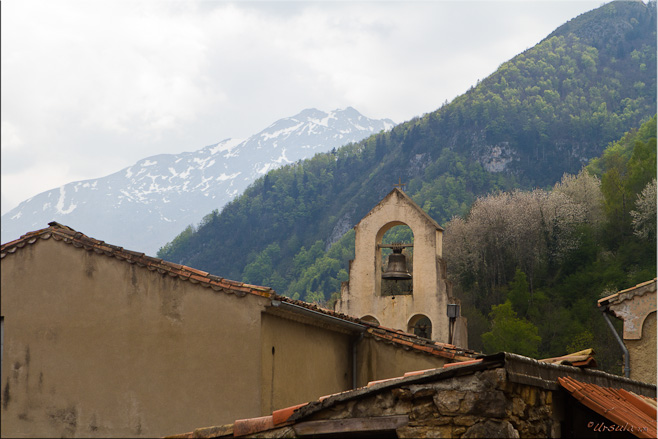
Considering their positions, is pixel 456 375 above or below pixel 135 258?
below

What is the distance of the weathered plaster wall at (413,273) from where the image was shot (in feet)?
66.0

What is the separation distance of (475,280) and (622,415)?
55.4 meters

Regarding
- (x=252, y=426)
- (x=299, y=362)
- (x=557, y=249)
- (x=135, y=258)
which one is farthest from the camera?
(x=557, y=249)

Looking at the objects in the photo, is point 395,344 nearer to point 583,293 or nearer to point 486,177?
point 583,293

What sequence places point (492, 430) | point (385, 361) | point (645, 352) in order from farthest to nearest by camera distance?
point (645, 352) → point (385, 361) → point (492, 430)

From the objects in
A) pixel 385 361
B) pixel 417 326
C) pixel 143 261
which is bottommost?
pixel 385 361

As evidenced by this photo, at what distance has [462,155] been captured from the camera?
4596 inches

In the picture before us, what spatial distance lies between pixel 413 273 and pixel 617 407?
464 inches

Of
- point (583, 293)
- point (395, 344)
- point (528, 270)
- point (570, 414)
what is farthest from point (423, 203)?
point (570, 414)

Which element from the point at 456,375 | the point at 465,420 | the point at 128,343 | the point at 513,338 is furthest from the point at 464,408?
the point at 513,338

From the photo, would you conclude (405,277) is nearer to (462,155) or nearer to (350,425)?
(350,425)

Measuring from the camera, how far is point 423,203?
92.4 m

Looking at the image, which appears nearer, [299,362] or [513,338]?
[299,362]

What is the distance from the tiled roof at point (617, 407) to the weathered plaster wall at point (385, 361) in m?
5.84
